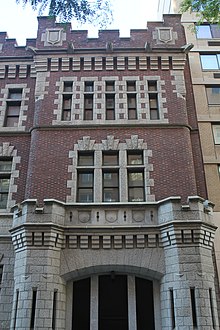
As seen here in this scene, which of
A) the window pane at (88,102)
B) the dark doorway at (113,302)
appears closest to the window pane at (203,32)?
the window pane at (88,102)

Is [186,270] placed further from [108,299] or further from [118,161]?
[118,161]

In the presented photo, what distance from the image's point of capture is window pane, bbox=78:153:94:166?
42.8ft

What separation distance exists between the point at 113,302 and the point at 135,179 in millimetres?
4337

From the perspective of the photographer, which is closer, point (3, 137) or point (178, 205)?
point (178, 205)

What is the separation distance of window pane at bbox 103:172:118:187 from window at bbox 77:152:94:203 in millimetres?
488

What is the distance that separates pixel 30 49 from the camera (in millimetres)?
15383

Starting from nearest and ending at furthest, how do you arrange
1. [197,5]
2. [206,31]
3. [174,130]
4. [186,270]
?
1. [186,270]
2. [197,5]
3. [174,130]
4. [206,31]

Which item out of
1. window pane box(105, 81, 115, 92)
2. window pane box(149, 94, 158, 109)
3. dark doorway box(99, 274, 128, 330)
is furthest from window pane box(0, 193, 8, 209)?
window pane box(149, 94, 158, 109)

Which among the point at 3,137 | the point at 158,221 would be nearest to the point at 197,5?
the point at 158,221

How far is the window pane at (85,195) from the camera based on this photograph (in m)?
12.3

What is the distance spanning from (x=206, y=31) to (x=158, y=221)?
12132mm

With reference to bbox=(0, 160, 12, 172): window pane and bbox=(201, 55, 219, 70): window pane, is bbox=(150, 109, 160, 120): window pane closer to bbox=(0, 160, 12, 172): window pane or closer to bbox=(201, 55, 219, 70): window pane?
bbox=(201, 55, 219, 70): window pane

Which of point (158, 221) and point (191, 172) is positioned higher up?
point (191, 172)

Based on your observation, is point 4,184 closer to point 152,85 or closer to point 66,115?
point 66,115
